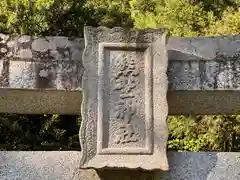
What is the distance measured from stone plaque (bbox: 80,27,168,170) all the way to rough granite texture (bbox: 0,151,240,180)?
0.17m

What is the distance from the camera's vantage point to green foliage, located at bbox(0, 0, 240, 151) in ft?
17.2

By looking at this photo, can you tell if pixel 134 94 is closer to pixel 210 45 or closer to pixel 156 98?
pixel 156 98

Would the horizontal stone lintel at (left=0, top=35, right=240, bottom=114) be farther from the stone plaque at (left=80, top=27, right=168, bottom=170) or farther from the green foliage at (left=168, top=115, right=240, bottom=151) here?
the green foliage at (left=168, top=115, right=240, bottom=151)

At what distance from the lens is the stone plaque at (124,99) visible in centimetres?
181

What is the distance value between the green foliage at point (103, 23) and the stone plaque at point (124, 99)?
10.8 ft

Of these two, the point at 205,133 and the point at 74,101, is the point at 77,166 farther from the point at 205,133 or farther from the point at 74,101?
the point at 205,133

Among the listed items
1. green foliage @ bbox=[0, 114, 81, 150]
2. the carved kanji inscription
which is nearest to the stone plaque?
the carved kanji inscription

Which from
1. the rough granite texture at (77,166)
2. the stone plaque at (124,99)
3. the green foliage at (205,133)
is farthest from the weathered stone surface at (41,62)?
the green foliage at (205,133)

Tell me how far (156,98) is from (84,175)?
0.39 m

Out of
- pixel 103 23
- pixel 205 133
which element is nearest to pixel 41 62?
pixel 205 133

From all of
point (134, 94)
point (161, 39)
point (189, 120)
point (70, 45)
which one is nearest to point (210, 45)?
point (161, 39)

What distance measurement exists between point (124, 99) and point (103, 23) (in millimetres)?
5136

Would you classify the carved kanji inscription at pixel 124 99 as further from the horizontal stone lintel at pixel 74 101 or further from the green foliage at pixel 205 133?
the green foliage at pixel 205 133

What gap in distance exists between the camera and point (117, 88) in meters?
1.87
